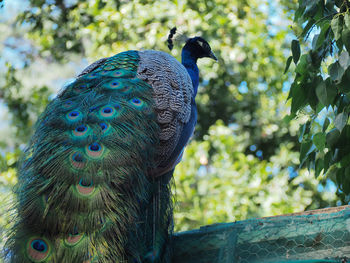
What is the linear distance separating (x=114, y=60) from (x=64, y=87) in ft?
1.28

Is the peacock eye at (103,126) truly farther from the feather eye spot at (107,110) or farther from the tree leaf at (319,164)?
the tree leaf at (319,164)

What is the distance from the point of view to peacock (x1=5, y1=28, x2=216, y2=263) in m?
2.07

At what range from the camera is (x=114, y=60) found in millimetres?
3172

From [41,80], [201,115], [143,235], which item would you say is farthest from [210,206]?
[41,80]

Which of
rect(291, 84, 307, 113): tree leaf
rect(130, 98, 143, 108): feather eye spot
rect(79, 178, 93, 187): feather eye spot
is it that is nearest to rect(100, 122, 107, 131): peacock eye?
rect(130, 98, 143, 108): feather eye spot

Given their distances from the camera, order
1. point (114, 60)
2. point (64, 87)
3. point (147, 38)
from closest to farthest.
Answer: point (64, 87) < point (114, 60) < point (147, 38)

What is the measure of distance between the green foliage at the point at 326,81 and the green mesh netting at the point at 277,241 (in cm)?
30

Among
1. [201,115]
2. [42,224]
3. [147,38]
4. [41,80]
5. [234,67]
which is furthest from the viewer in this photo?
[41,80]

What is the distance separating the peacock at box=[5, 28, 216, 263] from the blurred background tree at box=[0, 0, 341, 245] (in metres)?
1.89

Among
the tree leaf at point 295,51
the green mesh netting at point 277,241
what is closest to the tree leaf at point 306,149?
the green mesh netting at point 277,241

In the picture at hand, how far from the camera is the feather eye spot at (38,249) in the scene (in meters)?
2.00

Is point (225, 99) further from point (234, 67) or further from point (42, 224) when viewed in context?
point (42, 224)

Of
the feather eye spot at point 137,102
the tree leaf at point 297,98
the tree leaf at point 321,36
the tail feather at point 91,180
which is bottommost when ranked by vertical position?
the tail feather at point 91,180

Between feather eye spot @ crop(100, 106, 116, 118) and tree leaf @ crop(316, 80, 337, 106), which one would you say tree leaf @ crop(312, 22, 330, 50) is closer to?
tree leaf @ crop(316, 80, 337, 106)
